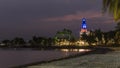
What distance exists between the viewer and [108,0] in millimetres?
12594

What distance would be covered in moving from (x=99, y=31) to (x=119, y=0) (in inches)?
6311

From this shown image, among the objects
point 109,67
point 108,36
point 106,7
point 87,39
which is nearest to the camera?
point 106,7

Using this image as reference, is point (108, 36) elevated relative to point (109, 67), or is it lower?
elevated

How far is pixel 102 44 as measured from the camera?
586 feet

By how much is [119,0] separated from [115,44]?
147 m

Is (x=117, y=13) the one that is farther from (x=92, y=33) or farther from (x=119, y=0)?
(x=92, y=33)

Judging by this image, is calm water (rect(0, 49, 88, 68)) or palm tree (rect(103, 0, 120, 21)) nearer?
palm tree (rect(103, 0, 120, 21))

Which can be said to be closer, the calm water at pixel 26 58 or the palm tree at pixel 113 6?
the palm tree at pixel 113 6

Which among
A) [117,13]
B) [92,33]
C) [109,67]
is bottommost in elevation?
[109,67]

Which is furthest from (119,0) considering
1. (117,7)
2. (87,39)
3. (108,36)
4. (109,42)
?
(87,39)

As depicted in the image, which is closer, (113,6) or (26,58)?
(113,6)

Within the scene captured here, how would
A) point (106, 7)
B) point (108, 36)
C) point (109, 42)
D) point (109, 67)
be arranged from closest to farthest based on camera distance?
point (106, 7) < point (109, 67) < point (108, 36) < point (109, 42)

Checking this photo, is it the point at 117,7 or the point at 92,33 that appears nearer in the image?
the point at 117,7

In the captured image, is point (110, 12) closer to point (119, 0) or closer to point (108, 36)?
point (119, 0)
